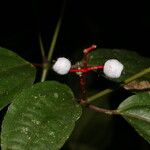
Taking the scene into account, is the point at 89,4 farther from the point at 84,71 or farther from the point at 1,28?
the point at 84,71

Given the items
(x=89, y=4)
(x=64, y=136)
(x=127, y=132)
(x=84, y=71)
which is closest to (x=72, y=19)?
(x=89, y=4)

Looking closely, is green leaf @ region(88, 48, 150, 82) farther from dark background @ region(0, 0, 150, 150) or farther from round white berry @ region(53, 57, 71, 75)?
dark background @ region(0, 0, 150, 150)

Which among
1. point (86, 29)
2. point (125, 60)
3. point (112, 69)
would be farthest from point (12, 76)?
point (86, 29)

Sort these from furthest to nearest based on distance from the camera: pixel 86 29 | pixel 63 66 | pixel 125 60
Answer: pixel 86 29 < pixel 125 60 < pixel 63 66

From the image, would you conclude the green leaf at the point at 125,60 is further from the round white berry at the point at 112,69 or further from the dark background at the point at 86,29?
the dark background at the point at 86,29

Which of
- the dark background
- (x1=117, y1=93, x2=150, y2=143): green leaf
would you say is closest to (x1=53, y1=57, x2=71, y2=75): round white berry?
(x1=117, y1=93, x2=150, y2=143): green leaf

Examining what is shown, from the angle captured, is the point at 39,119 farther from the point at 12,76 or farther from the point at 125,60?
the point at 125,60
